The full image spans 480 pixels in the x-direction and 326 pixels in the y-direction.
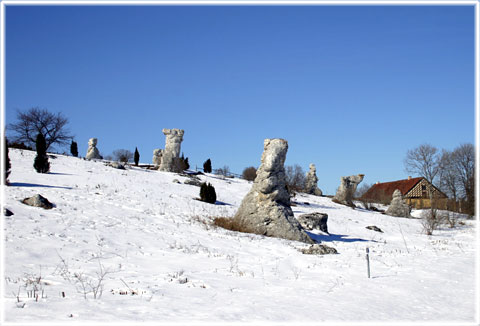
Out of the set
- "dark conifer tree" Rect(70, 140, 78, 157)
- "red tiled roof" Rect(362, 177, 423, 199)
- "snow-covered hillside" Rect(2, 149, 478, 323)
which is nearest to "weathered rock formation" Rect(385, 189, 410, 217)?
"snow-covered hillside" Rect(2, 149, 478, 323)

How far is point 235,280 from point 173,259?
89.8 inches

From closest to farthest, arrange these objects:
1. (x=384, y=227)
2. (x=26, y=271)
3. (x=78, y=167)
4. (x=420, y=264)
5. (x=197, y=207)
→ (x=26, y=271)
(x=420, y=264)
(x=197, y=207)
(x=384, y=227)
(x=78, y=167)

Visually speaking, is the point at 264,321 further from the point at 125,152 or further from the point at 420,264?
the point at 125,152

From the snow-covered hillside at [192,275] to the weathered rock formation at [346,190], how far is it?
2426cm

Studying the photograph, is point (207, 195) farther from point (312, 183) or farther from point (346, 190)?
point (312, 183)

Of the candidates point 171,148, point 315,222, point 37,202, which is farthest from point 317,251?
point 171,148

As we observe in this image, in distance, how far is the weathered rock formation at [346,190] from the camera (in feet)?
124

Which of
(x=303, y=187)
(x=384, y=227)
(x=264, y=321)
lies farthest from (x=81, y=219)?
(x=303, y=187)

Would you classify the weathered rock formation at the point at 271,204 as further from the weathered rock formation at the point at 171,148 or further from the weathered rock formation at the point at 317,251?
the weathered rock formation at the point at 171,148

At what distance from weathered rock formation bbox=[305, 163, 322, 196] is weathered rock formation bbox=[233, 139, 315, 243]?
105 feet

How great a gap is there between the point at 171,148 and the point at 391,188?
4149 centimetres

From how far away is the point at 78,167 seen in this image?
29.9 meters

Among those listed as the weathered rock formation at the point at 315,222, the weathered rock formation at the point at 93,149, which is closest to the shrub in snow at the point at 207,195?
the weathered rock formation at the point at 315,222

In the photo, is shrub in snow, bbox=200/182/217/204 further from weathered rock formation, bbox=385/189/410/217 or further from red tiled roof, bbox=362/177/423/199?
red tiled roof, bbox=362/177/423/199
